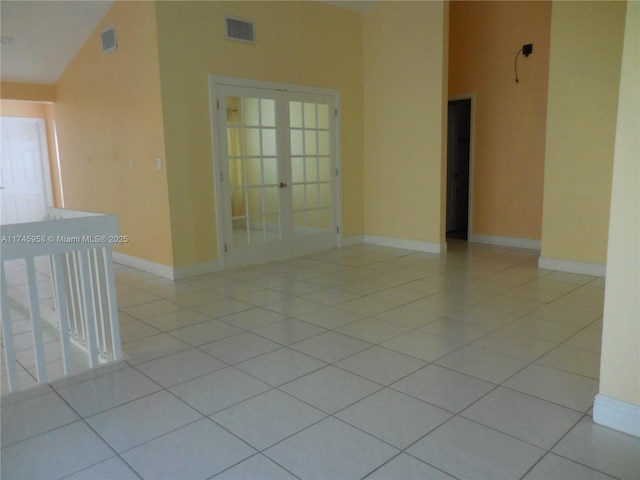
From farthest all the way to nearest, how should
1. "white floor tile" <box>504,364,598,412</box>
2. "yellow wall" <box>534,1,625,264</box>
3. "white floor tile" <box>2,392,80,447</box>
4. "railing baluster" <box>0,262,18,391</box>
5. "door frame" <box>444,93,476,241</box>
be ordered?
"door frame" <box>444,93,476,241</box> < "yellow wall" <box>534,1,625,264</box> < "railing baluster" <box>0,262,18,391</box> < "white floor tile" <box>504,364,598,412</box> < "white floor tile" <box>2,392,80,447</box>

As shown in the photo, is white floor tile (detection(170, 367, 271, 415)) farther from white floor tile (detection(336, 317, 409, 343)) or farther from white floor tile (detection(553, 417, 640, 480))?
white floor tile (detection(553, 417, 640, 480))

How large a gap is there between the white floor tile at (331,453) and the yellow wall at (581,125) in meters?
3.69

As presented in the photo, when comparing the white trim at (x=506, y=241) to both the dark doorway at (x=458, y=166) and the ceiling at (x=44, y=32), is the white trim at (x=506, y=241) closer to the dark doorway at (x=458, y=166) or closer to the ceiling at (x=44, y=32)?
the dark doorway at (x=458, y=166)

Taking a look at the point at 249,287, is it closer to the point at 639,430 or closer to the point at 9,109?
the point at 639,430

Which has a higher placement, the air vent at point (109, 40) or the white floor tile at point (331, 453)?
the air vent at point (109, 40)

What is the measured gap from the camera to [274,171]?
559 cm

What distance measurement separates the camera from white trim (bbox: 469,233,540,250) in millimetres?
6066

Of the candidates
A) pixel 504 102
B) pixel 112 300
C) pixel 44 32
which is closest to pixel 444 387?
pixel 112 300

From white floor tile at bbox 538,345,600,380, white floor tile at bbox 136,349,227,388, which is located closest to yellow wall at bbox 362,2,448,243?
white floor tile at bbox 538,345,600,380

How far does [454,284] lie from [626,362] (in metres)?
2.52

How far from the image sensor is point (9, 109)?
7.94 meters

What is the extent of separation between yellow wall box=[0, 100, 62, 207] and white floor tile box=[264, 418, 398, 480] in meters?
Result: 7.77

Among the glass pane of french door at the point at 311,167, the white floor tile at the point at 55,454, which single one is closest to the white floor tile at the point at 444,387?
the white floor tile at the point at 55,454

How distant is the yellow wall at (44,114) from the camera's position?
794 cm
